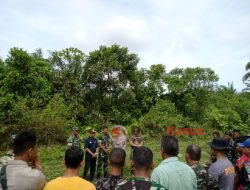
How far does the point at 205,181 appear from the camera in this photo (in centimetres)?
348

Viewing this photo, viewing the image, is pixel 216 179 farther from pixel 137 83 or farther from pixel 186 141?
pixel 137 83

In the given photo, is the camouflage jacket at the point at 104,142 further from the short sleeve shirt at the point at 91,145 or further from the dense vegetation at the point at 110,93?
the dense vegetation at the point at 110,93

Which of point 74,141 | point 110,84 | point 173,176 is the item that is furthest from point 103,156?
point 110,84

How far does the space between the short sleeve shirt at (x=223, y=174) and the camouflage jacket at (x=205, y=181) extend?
0.14 metres

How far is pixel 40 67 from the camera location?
23.1 m

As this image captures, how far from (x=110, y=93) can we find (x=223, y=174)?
→ 71.1ft

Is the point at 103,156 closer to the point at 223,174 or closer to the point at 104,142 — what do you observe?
the point at 104,142

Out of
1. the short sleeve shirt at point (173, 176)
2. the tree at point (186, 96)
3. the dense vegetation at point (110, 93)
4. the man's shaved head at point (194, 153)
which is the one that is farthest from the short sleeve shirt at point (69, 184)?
the tree at point (186, 96)

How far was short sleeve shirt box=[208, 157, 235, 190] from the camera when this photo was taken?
3.64 metres

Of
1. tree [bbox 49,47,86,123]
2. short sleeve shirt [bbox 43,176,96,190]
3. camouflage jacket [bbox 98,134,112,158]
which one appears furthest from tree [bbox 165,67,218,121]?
short sleeve shirt [bbox 43,176,96,190]

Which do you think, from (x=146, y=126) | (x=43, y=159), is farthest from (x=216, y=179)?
(x=146, y=126)

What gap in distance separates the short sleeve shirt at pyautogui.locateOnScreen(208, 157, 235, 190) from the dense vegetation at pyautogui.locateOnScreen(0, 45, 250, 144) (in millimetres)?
16273

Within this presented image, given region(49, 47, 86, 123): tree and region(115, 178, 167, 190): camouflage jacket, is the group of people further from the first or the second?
region(49, 47, 86, 123): tree

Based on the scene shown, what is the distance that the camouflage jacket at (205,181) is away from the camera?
347cm
